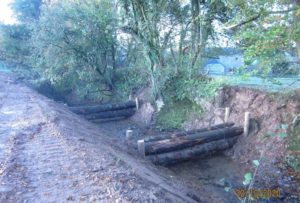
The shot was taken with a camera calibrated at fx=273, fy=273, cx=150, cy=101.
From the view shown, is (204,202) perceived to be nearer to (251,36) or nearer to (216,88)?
(251,36)

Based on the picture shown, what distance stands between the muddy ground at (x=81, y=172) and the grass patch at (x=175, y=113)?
3.61 m

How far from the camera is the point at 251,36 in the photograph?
8164 mm

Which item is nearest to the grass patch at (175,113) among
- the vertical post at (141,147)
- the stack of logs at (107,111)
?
the stack of logs at (107,111)

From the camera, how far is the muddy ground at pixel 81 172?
465 cm

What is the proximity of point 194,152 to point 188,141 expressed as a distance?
529 mm

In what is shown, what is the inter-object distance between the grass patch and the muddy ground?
11.8ft

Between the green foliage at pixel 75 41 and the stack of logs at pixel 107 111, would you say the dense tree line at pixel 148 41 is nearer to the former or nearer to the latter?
the green foliage at pixel 75 41

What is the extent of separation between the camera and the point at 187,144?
9.22 meters

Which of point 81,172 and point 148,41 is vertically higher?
point 148,41

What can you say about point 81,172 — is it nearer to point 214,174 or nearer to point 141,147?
point 141,147

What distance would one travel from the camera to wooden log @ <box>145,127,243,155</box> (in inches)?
336

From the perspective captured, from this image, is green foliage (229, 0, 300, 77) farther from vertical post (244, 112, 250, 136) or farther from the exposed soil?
vertical post (244, 112, 250, 136)

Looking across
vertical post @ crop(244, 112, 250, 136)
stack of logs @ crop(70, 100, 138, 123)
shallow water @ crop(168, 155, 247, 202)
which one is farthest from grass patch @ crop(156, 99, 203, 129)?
shallow water @ crop(168, 155, 247, 202)

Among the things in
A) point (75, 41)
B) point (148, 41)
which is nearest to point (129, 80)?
point (75, 41)
